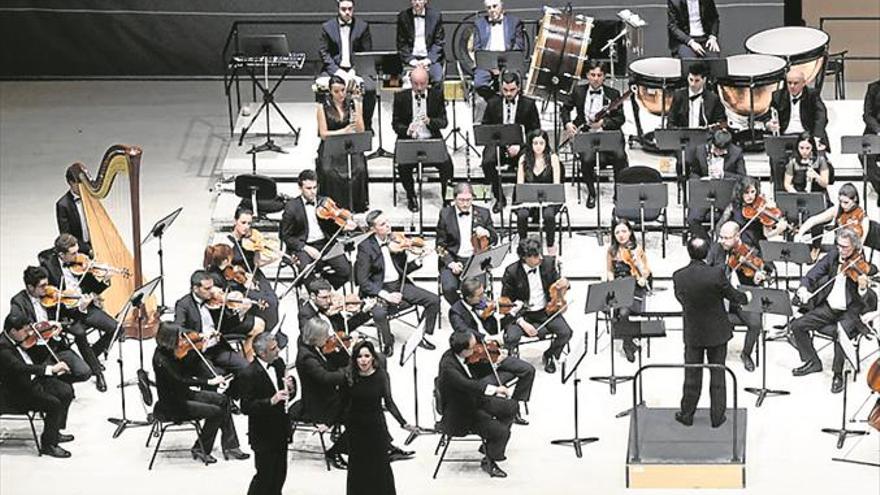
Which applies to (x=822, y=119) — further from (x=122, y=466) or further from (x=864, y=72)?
(x=122, y=466)

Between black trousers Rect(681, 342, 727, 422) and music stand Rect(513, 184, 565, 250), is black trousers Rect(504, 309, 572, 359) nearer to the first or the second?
music stand Rect(513, 184, 565, 250)

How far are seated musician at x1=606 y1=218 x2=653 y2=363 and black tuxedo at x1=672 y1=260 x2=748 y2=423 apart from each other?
3.67 ft

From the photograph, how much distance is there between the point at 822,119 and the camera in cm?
1794

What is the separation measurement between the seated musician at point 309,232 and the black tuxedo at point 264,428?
2836 millimetres

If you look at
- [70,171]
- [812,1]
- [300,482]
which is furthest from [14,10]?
[300,482]

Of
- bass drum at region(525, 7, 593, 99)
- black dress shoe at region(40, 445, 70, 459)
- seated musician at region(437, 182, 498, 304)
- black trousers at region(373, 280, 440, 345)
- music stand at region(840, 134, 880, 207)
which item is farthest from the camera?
bass drum at region(525, 7, 593, 99)

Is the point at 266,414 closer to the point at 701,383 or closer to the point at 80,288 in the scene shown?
the point at 80,288

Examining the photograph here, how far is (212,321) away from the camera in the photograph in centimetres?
1495

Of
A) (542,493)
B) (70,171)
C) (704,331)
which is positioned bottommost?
(542,493)

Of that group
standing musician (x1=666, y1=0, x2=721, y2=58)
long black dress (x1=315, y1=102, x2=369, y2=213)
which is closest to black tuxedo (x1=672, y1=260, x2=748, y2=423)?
long black dress (x1=315, y1=102, x2=369, y2=213)

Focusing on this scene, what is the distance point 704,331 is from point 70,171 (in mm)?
4815

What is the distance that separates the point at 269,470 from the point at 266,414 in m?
0.36

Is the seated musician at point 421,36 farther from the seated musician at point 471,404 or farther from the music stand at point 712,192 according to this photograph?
the seated musician at point 471,404

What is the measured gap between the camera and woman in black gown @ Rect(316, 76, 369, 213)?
57.0ft
